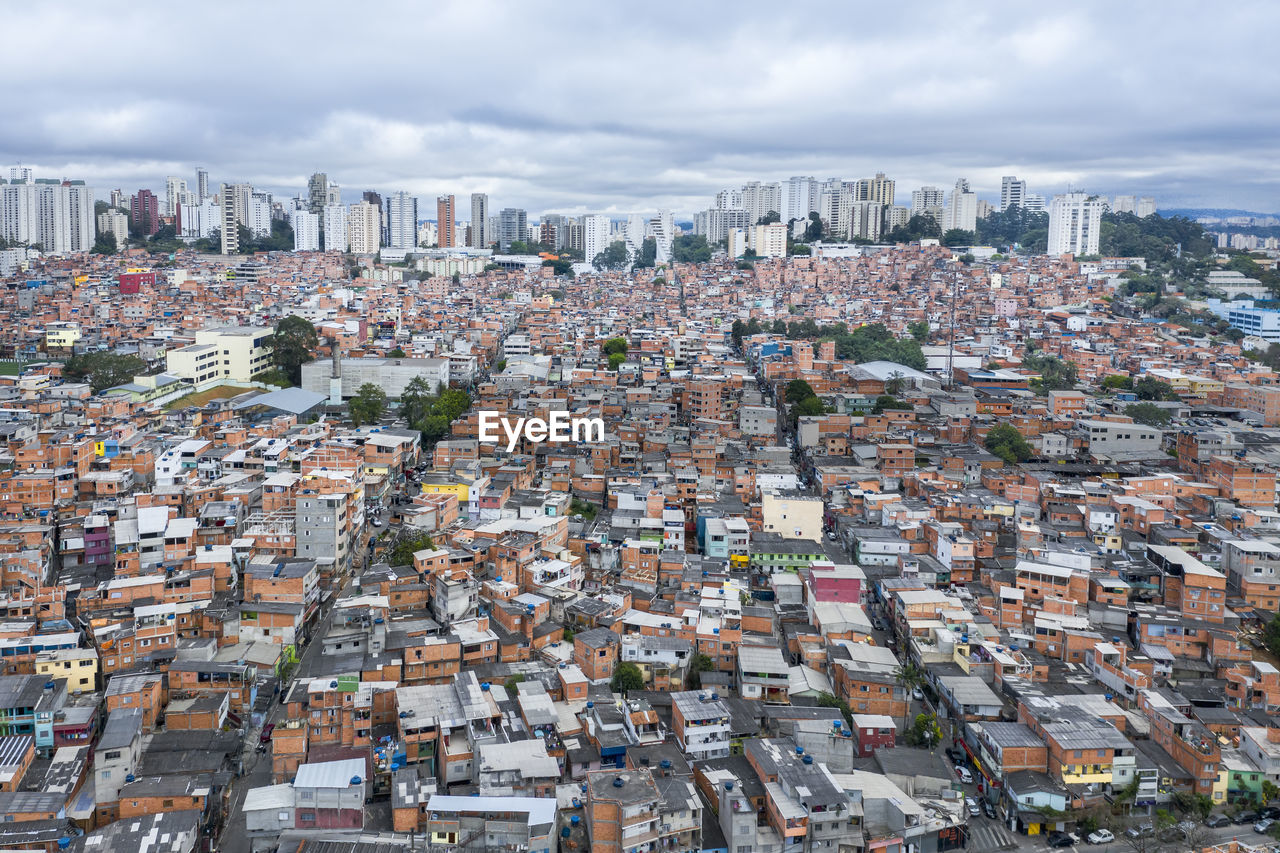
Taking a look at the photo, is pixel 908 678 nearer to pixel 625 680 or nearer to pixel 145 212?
pixel 625 680

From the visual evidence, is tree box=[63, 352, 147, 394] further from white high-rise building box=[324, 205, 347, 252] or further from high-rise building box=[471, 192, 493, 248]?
high-rise building box=[471, 192, 493, 248]

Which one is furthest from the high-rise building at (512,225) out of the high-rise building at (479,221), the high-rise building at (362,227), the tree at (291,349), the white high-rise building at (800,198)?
the tree at (291,349)

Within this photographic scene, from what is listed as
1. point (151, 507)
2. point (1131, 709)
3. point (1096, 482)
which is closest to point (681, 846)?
point (1131, 709)

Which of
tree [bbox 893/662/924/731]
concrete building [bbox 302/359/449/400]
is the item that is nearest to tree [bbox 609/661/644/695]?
tree [bbox 893/662/924/731]

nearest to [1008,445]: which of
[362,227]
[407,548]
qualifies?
[407,548]

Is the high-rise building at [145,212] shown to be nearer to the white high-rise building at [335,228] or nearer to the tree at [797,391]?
the white high-rise building at [335,228]
